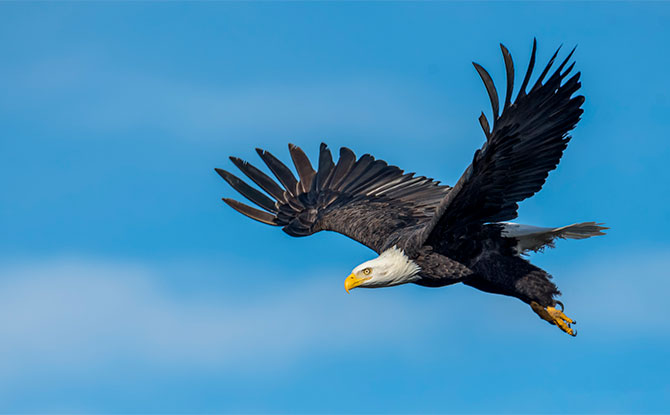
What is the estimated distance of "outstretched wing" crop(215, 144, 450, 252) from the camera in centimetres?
1226

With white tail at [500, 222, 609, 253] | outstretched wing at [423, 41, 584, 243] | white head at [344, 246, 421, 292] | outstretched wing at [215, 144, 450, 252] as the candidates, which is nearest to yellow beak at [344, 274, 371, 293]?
white head at [344, 246, 421, 292]

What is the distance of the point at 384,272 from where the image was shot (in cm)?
1002

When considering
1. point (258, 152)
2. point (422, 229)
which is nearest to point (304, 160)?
point (258, 152)

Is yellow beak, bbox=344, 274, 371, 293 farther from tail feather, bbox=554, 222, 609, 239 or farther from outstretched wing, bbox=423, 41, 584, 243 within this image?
tail feather, bbox=554, 222, 609, 239

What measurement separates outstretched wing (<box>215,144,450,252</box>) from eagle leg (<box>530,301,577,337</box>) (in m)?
2.17

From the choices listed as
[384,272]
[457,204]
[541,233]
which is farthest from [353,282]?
[541,233]

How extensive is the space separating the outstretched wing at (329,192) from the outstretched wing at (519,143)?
102 inches

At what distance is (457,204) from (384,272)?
1.09 meters

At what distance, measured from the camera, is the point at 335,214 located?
1235 cm

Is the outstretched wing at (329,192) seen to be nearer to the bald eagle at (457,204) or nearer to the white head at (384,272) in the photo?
the bald eagle at (457,204)

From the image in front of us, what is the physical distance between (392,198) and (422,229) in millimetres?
2382

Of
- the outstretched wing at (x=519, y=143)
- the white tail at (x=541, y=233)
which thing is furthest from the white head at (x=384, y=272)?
the white tail at (x=541, y=233)

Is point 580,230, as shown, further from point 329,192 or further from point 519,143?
point 329,192

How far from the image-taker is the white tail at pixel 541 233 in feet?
33.6
